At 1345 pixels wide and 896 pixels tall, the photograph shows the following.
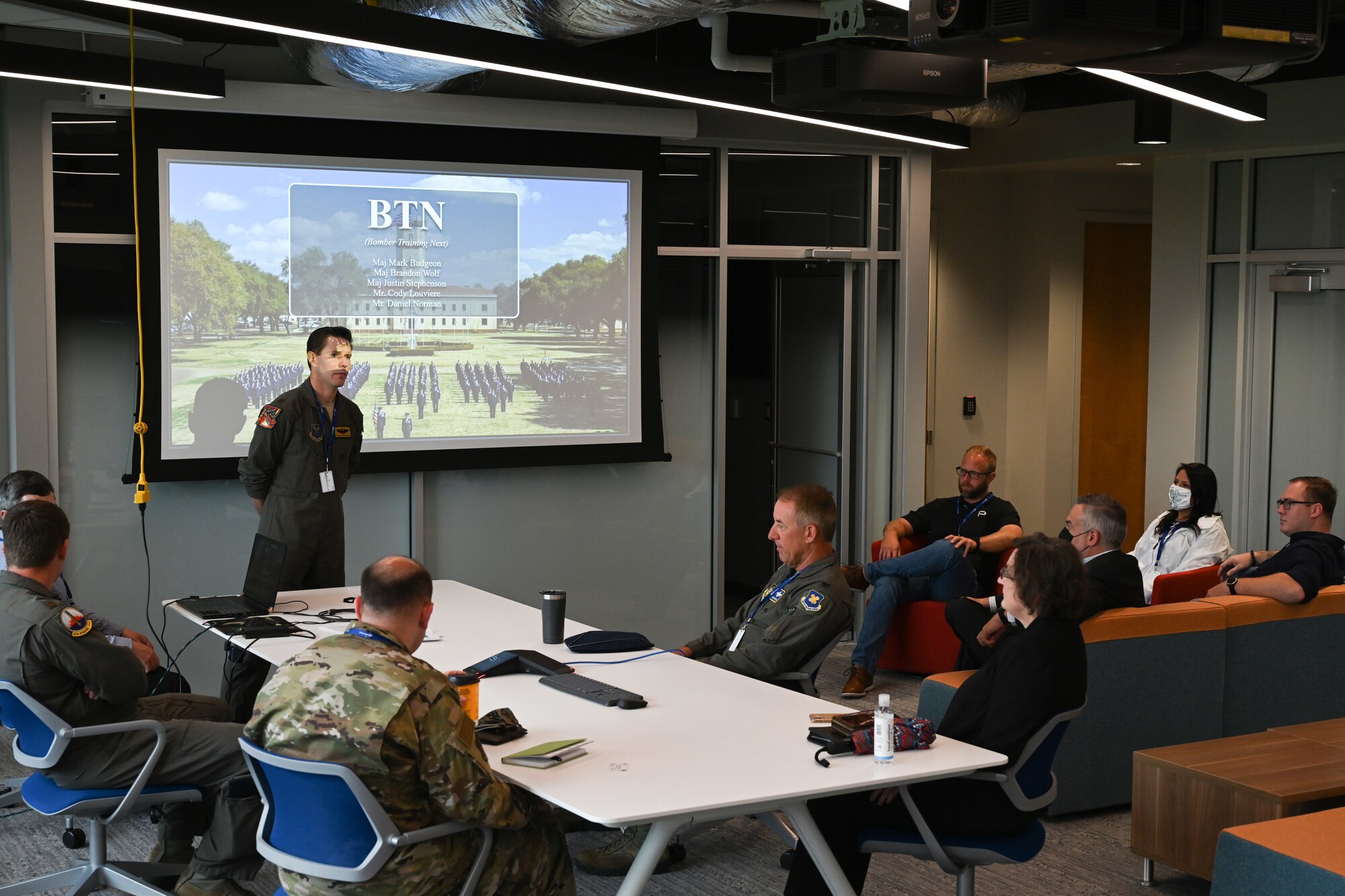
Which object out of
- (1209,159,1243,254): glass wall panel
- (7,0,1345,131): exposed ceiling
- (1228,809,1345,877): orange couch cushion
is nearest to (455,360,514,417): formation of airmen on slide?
(7,0,1345,131): exposed ceiling

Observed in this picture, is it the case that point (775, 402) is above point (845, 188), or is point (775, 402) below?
below

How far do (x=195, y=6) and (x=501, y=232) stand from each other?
3130mm

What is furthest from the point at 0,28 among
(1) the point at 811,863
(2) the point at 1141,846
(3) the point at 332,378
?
(2) the point at 1141,846

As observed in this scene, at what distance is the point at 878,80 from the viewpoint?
14.6 ft

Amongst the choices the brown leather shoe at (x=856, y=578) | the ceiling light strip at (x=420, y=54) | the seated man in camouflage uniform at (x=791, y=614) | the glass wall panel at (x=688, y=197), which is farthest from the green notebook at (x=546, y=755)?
the glass wall panel at (x=688, y=197)

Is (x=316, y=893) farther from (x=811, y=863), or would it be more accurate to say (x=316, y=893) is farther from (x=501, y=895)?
(x=811, y=863)

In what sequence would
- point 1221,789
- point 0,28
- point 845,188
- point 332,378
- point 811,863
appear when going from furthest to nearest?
point 845,188 < point 0,28 < point 332,378 < point 1221,789 < point 811,863

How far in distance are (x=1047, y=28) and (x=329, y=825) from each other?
98.8 inches

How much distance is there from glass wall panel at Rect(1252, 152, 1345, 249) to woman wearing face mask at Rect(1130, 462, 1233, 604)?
2.37 m

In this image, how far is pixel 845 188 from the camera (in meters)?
7.84

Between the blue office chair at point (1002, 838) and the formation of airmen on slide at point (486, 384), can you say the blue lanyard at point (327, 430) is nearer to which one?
the formation of airmen on slide at point (486, 384)

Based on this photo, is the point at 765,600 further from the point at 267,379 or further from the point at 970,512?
the point at 267,379

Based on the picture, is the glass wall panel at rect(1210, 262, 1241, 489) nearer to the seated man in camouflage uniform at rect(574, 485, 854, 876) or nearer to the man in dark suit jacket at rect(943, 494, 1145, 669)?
the man in dark suit jacket at rect(943, 494, 1145, 669)

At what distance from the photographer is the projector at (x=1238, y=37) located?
3.54 m
